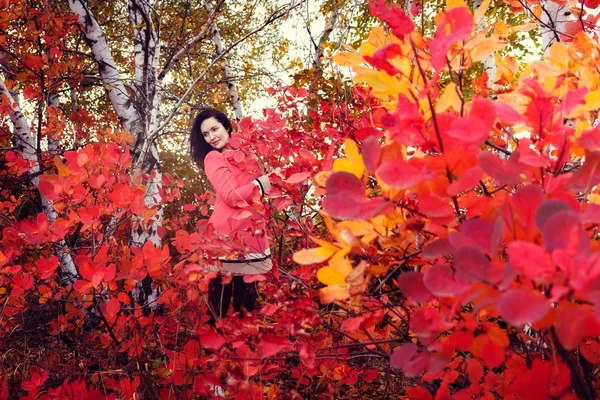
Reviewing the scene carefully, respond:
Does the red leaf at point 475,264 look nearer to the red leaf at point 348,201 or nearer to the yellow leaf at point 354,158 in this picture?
the red leaf at point 348,201

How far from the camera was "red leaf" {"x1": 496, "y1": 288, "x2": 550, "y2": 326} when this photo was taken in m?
0.42

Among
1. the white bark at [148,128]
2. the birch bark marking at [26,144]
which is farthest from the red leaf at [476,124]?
the birch bark marking at [26,144]

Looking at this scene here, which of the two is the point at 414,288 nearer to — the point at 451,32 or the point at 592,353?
the point at 451,32

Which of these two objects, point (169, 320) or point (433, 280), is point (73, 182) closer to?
point (169, 320)

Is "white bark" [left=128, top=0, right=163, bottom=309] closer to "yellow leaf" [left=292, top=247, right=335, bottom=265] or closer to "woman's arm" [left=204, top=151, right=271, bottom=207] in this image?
"woman's arm" [left=204, top=151, right=271, bottom=207]

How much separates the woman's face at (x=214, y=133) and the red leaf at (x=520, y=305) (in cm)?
232

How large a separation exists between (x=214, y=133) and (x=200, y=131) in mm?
279

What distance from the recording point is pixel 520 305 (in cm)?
43

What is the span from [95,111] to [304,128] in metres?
6.96

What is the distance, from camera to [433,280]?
527mm

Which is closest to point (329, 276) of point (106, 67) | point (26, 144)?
point (106, 67)

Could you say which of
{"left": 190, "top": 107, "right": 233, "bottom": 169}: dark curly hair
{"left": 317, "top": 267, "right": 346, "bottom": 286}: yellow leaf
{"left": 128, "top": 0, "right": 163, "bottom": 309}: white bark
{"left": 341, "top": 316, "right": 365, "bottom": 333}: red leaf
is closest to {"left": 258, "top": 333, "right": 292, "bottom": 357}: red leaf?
{"left": 341, "top": 316, "right": 365, "bottom": 333}: red leaf

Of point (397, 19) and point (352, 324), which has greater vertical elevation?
point (397, 19)

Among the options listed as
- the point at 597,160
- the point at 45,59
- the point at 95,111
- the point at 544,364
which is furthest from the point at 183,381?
the point at 95,111
